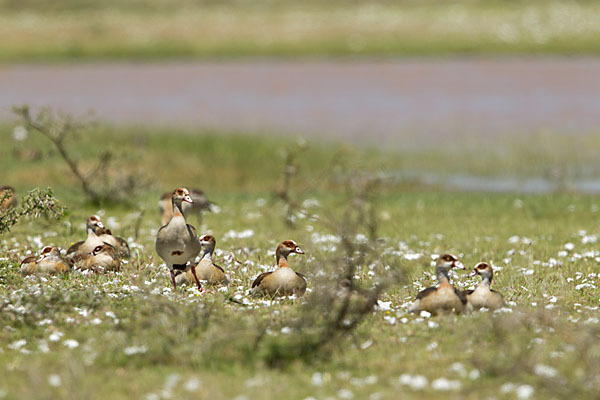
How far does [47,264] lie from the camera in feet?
50.8

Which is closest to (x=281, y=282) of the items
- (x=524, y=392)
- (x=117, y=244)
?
(x=117, y=244)

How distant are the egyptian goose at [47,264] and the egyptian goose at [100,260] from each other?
42 cm

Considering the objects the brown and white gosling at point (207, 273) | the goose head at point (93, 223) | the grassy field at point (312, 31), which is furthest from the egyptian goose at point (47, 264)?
the grassy field at point (312, 31)

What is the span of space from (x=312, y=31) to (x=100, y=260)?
217 feet

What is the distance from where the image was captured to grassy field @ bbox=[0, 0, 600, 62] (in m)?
72.6

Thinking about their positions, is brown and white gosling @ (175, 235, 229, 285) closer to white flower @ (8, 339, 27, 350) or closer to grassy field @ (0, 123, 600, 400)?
grassy field @ (0, 123, 600, 400)

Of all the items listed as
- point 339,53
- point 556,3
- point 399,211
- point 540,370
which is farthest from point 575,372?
point 556,3

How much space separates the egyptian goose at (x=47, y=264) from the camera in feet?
50.7

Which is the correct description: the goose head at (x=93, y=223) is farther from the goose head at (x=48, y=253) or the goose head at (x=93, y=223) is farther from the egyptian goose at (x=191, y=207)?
the egyptian goose at (x=191, y=207)

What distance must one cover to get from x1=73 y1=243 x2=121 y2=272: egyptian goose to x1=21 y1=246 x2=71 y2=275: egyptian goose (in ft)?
1.38

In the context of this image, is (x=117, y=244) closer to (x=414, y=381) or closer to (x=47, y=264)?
(x=47, y=264)

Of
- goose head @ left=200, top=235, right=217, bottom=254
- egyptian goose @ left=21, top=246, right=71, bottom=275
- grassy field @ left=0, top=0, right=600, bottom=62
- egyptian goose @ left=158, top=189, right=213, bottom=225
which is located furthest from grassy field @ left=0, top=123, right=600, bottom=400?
grassy field @ left=0, top=0, right=600, bottom=62

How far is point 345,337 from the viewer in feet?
38.7

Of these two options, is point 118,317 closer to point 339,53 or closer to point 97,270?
point 97,270
